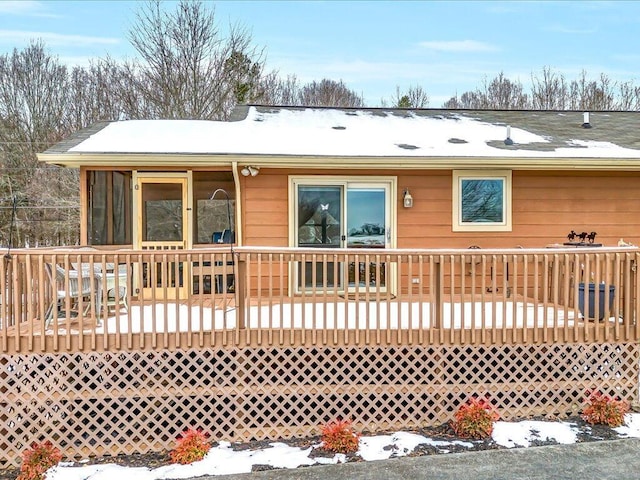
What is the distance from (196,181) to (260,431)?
3831 mm

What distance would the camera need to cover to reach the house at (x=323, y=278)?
14.4ft

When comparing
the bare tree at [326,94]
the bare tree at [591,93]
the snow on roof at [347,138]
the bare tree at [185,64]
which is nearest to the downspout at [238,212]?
the snow on roof at [347,138]

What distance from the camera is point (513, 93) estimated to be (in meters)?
21.5

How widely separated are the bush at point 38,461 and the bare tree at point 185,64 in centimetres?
1402

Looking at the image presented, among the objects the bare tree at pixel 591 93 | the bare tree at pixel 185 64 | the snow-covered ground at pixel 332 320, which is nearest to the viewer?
the snow-covered ground at pixel 332 320

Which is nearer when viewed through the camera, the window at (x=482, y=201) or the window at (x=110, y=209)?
the window at (x=110, y=209)

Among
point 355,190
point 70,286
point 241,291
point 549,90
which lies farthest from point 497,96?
point 70,286

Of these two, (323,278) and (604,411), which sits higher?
(323,278)

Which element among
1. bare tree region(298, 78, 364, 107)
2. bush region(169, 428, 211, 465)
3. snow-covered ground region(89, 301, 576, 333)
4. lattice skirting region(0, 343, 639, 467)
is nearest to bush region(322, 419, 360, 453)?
lattice skirting region(0, 343, 639, 467)

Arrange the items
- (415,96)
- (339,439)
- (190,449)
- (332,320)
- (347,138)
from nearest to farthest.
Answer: (190,449)
(339,439)
(332,320)
(347,138)
(415,96)

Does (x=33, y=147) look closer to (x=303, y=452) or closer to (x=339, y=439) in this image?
(x=303, y=452)

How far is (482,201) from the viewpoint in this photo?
6891mm

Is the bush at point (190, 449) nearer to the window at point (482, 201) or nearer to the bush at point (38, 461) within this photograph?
the bush at point (38, 461)

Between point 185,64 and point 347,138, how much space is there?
1190cm
